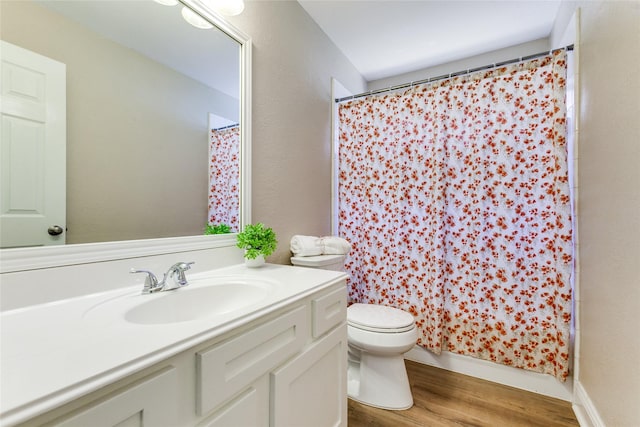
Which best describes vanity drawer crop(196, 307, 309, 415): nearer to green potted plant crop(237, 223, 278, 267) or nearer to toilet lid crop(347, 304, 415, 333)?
green potted plant crop(237, 223, 278, 267)

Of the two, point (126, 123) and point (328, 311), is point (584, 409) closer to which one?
point (328, 311)

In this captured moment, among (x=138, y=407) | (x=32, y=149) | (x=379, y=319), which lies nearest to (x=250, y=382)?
(x=138, y=407)

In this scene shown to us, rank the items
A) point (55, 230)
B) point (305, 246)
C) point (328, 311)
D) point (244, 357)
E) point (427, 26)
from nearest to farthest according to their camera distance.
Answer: point (244, 357)
point (55, 230)
point (328, 311)
point (305, 246)
point (427, 26)

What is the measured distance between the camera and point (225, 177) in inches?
54.3

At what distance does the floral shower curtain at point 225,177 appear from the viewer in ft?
4.36

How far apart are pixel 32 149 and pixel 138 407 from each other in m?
0.79

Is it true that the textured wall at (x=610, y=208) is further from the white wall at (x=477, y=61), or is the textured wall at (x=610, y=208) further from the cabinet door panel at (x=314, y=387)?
the cabinet door panel at (x=314, y=387)

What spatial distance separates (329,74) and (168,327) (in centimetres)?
213

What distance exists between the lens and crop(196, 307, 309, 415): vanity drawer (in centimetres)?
64

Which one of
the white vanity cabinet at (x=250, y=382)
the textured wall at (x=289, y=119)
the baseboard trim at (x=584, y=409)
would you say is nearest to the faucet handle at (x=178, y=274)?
the white vanity cabinet at (x=250, y=382)

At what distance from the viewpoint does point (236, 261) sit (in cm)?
140

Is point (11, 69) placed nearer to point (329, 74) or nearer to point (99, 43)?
point (99, 43)

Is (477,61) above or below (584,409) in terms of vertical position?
above

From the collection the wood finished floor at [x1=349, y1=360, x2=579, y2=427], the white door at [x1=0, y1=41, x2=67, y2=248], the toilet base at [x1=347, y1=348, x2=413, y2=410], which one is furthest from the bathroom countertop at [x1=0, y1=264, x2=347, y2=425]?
the wood finished floor at [x1=349, y1=360, x2=579, y2=427]
